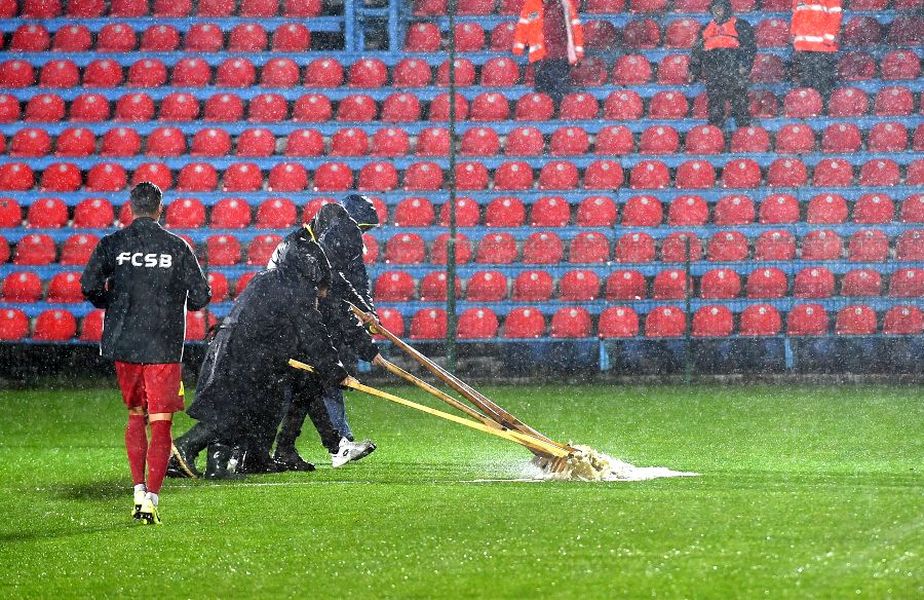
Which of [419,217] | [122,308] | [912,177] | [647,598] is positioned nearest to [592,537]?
[647,598]

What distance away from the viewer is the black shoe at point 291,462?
37.0 ft

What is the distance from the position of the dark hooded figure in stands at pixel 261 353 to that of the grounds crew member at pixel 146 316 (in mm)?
1743

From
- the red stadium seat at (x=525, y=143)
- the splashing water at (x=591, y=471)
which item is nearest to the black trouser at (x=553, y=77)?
the red stadium seat at (x=525, y=143)

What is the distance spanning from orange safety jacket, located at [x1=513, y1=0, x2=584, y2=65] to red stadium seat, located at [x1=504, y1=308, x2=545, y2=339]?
4691 millimetres

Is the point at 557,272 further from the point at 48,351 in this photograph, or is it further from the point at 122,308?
the point at 122,308

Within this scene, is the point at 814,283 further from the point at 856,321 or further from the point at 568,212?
the point at 568,212

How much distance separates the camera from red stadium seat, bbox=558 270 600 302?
19688 mm

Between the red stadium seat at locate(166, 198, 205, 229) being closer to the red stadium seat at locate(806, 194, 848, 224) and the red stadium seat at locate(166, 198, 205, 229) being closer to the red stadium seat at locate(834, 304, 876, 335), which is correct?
the red stadium seat at locate(806, 194, 848, 224)

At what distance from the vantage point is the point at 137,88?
76.4ft

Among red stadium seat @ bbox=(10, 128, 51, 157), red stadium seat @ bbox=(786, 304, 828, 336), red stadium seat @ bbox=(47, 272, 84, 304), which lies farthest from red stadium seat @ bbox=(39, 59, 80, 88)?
red stadium seat @ bbox=(786, 304, 828, 336)

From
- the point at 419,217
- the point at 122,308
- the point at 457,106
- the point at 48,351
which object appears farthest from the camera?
the point at 457,106

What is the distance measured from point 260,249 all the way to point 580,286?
419 centimetres

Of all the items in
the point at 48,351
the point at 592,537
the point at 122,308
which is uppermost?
the point at 122,308

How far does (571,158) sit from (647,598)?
15.8 metres
